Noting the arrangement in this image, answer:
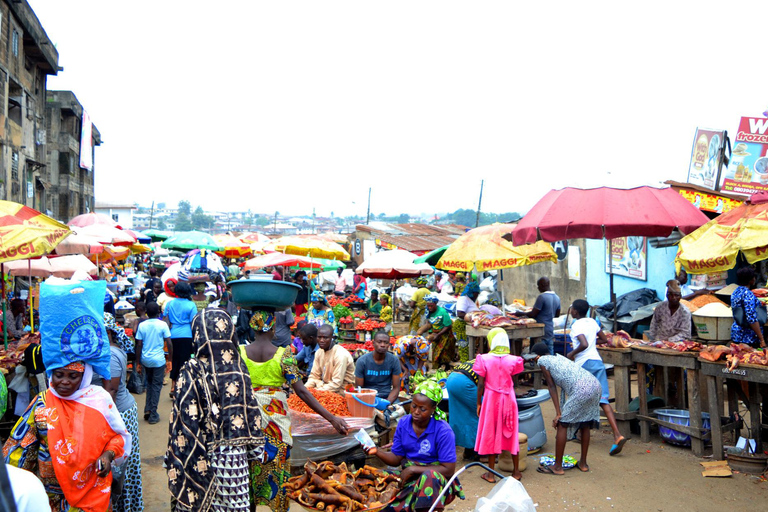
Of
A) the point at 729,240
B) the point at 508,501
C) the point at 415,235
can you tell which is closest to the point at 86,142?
Result: the point at 415,235

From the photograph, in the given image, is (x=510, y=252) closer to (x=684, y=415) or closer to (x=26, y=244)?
(x=684, y=415)

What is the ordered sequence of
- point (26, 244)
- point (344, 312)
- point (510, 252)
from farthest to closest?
1. point (344, 312)
2. point (510, 252)
3. point (26, 244)

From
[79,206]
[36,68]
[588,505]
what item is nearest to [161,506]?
[588,505]

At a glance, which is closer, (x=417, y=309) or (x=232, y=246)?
(x=417, y=309)

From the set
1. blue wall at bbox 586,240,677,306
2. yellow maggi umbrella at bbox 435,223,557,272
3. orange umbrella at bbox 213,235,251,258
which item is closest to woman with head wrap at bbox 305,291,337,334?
yellow maggi umbrella at bbox 435,223,557,272

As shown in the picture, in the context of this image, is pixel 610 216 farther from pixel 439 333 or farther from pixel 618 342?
pixel 439 333

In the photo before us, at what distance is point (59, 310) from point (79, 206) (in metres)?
38.0

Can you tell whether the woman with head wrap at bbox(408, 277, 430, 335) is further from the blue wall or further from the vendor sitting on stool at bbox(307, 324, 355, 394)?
the vendor sitting on stool at bbox(307, 324, 355, 394)

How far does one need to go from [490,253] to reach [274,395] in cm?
614

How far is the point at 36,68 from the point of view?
2597cm

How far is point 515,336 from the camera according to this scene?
9898mm

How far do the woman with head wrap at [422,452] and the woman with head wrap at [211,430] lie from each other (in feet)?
3.90

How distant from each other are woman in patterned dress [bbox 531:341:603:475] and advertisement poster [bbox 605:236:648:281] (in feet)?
25.1

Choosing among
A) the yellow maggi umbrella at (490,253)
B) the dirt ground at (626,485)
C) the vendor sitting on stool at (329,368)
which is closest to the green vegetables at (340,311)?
the yellow maggi umbrella at (490,253)
